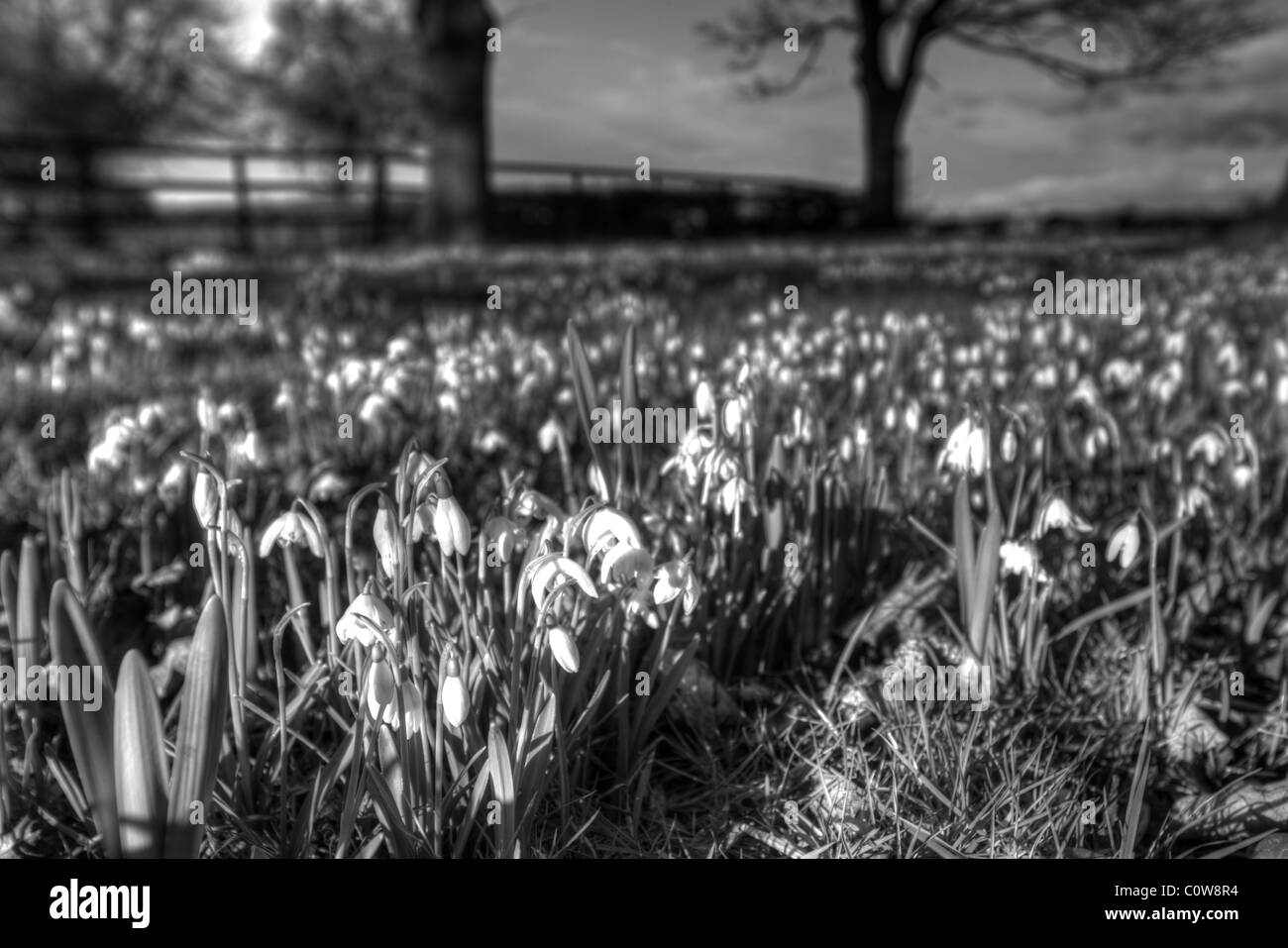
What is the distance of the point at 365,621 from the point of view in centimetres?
136

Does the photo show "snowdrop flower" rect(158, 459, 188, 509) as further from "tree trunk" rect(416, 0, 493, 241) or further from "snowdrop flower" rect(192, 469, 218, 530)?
"tree trunk" rect(416, 0, 493, 241)

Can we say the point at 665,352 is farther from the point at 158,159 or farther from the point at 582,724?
the point at 158,159

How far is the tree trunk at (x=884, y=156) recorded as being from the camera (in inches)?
670

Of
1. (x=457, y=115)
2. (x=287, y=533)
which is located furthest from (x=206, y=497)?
(x=457, y=115)

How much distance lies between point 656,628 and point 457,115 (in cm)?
1444

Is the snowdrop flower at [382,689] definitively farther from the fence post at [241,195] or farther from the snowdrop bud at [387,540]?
the fence post at [241,195]

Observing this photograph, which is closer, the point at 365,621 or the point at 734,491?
the point at 365,621

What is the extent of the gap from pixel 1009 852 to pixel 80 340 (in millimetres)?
5249

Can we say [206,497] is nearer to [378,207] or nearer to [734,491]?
[734,491]

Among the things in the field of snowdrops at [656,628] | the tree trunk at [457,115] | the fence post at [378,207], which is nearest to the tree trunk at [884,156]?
the tree trunk at [457,115]

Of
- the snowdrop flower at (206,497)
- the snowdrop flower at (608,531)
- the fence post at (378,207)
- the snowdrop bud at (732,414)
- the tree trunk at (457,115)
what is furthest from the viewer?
the fence post at (378,207)

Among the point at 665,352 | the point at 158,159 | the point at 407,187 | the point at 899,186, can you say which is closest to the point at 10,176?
the point at 158,159

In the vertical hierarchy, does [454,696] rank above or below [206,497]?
below

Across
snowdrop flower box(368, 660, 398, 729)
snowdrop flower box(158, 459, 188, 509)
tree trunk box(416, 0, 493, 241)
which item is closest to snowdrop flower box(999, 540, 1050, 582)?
snowdrop flower box(368, 660, 398, 729)
